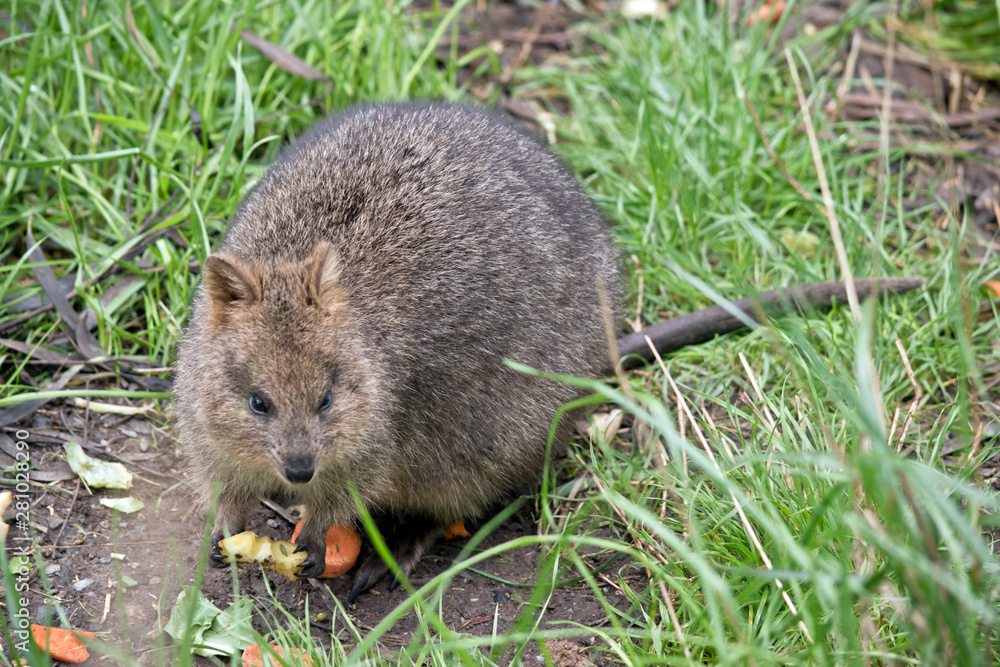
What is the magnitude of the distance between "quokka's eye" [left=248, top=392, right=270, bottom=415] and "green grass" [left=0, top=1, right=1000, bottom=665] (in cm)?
83

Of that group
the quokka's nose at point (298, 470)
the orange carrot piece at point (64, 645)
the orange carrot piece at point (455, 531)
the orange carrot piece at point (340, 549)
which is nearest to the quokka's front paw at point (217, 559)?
the orange carrot piece at point (340, 549)

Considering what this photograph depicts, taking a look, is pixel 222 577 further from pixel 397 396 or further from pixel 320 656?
pixel 397 396

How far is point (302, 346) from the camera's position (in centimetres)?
372

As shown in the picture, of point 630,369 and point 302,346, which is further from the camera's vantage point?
point 630,369

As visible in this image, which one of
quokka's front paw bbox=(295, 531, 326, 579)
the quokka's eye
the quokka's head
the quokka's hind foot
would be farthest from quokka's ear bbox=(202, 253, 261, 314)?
the quokka's hind foot

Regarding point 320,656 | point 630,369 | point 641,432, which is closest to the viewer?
point 320,656

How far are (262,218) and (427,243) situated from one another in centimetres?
79

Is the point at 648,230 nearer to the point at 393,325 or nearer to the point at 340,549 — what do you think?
the point at 393,325

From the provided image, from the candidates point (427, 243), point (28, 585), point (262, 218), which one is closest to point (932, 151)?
point (427, 243)

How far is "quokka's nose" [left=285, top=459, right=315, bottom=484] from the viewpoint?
3.62 m

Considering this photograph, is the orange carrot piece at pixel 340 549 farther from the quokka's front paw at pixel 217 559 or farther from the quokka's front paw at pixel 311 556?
the quokka's front paw at pixel 217 559

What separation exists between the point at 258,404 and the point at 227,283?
51 centimetres

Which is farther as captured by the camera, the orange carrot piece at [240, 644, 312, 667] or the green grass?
the green grass

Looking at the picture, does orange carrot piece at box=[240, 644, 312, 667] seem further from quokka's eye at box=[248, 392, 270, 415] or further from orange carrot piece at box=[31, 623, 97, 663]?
quokka's eye at box=[248, 392, 270, 415]
